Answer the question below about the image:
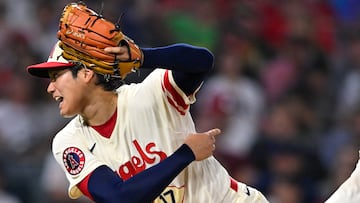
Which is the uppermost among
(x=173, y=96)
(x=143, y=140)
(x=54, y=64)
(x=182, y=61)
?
(x=182, y=61)

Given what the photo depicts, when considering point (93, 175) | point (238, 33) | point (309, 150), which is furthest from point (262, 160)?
point (93, 175)

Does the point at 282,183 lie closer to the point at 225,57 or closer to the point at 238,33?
the point at 225,57

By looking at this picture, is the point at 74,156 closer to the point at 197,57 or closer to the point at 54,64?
the point at 54,64

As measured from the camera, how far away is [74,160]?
230 inches

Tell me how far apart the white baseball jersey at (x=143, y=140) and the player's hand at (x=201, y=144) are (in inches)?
7.1

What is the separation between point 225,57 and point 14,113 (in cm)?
194

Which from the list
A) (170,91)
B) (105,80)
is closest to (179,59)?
(170,91)

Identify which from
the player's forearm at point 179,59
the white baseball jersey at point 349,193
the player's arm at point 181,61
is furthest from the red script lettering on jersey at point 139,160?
the white baseball jersey at point 349,193

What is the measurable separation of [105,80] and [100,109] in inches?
7.1

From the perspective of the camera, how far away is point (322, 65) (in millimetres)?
10500

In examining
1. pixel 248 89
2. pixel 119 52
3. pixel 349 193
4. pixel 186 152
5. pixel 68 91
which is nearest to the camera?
pixel 119 52

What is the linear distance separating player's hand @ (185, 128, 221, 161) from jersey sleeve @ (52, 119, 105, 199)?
0.46m

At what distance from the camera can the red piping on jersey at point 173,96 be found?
588 cm

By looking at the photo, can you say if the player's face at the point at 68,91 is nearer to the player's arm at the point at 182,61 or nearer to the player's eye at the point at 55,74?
the player's eye at the point at 55,74
